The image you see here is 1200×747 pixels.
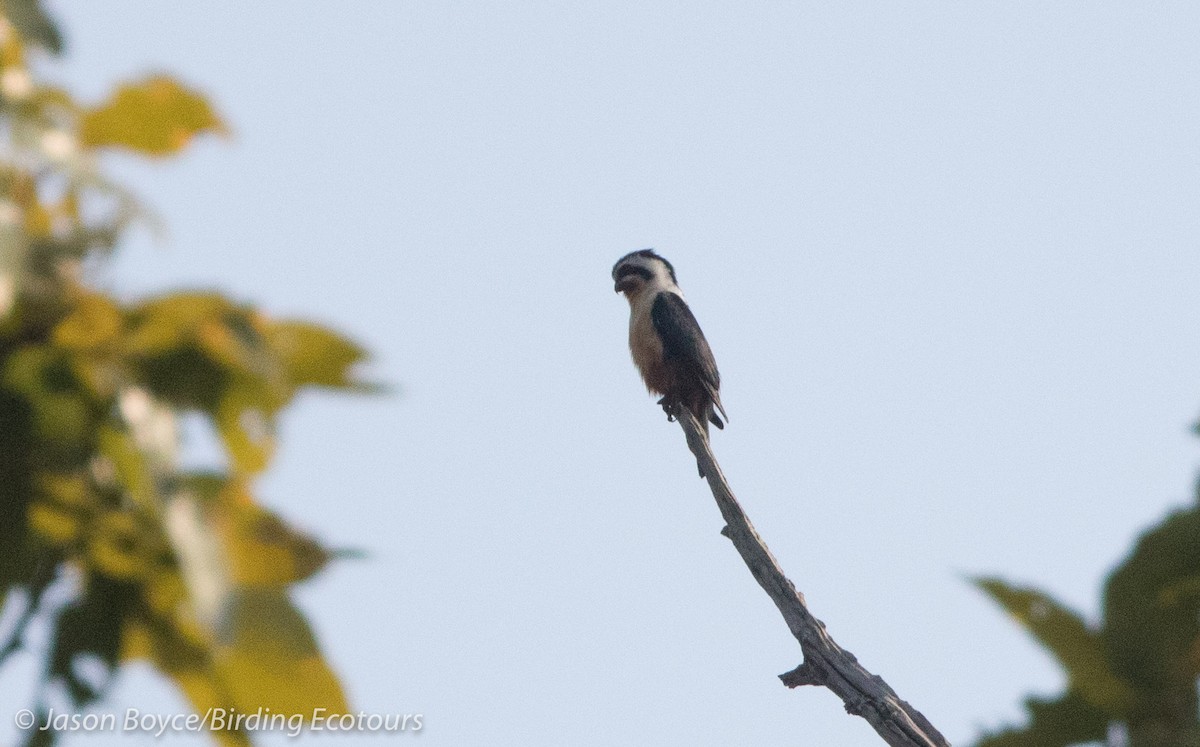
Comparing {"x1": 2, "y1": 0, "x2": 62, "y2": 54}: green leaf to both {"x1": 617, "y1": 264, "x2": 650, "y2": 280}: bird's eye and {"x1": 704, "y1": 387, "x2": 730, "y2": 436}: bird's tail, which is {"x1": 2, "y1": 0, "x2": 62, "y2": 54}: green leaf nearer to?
{"x1": 704, "y1": 387, "x2": 730, "y2": 436}: bird's tail

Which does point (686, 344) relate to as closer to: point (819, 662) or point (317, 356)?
point (819, 662)

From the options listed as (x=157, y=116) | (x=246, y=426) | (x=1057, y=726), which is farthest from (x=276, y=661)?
(x=1057, y=726)

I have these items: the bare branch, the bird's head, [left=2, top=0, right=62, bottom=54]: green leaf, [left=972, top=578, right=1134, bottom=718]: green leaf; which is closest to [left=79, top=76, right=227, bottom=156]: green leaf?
[left=2, top=0, right=62, bottom=54]: green leaf

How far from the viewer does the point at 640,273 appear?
1088cm

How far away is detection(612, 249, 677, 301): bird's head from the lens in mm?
10773

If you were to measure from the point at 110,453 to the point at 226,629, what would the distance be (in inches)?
7.4

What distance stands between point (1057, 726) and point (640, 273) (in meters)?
9.83

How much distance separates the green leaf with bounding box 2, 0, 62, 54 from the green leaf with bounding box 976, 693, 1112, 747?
100 cm

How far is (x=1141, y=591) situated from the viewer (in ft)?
3.65

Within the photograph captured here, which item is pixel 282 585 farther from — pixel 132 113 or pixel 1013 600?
pixel 1013 600

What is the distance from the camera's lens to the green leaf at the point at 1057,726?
1.11m

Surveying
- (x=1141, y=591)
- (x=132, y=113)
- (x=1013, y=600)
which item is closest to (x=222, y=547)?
(x=132, y=113)

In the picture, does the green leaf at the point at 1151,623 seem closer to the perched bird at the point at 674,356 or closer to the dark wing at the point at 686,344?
the perched bird at the point at 674,356

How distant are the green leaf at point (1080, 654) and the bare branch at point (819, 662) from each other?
3.97 meters
